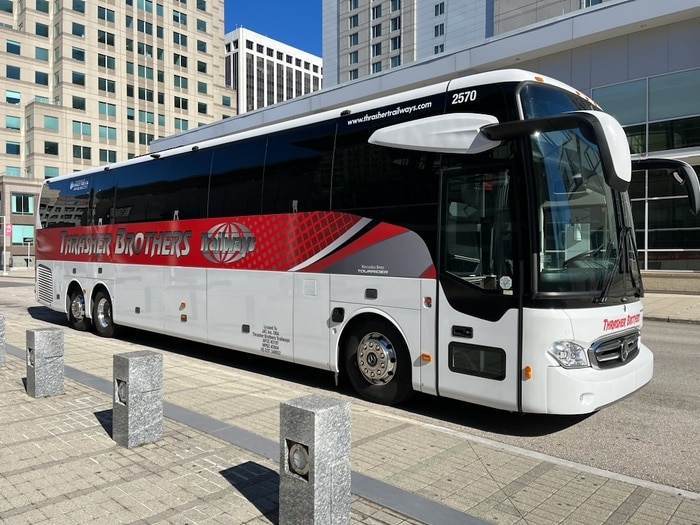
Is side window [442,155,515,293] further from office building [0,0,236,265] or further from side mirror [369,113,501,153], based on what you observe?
office building [0,0,236,265]

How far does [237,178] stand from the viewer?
8.45 m

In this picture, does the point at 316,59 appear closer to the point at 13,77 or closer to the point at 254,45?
the point at 254,45

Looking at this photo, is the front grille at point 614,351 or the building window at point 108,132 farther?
the building window at point 108,132

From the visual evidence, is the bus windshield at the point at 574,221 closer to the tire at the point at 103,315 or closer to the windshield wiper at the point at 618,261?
the windshield wiper at the point at 618,261

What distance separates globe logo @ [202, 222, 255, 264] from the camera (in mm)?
8281

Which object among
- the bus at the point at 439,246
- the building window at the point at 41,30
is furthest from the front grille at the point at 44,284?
the building window at the point at 41,30

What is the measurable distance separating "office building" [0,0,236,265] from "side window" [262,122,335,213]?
2686 inches

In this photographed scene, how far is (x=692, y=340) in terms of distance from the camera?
37.2 feet

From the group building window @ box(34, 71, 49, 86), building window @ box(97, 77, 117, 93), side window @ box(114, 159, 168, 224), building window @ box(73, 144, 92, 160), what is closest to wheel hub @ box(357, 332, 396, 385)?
side window @ box(114, 159, 168, 224)

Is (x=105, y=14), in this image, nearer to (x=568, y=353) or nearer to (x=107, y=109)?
(x=107, y=109)

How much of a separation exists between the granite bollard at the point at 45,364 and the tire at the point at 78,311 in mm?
6593

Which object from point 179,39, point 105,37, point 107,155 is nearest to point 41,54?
point 105,37

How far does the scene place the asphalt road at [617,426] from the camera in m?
4.73

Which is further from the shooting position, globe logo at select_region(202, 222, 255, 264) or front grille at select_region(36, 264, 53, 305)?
front grille at select_region(36, 264, 53, 305)
